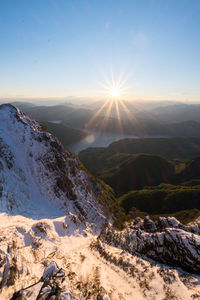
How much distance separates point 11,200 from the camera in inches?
981

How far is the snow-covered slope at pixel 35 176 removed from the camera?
2709 centimetres

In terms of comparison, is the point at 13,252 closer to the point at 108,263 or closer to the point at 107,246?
the point at 108,263

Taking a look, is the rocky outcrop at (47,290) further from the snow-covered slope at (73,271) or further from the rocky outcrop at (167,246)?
the rocky outcrop at (167,246)

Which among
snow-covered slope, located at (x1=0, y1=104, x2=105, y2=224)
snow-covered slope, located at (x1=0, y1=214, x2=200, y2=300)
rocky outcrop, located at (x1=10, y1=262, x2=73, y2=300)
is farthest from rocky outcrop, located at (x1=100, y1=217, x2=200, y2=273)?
rocky outcrop, located at (x1=10, y1=262, x2=73, y2=300)

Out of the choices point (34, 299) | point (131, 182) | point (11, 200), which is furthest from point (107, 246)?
point (131, 182)

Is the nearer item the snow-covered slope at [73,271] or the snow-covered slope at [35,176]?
the snow-covered slope at [73,271]

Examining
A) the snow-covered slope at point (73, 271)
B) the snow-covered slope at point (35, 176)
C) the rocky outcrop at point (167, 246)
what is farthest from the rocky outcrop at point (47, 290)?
the rocky outcrop at point (167, 246)

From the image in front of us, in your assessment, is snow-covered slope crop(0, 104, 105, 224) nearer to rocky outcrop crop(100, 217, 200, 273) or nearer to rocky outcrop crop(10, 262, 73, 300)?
rocky outcrop crop(100, 217, 200, 273)

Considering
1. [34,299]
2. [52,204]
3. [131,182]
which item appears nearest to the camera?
[34,299]

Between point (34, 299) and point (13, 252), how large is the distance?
5638 millimetres

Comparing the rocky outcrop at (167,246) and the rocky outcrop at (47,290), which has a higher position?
the rocky outcrop at (47,290)

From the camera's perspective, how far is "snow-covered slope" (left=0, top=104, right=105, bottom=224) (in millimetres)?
27094

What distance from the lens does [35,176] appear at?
32.7 meters

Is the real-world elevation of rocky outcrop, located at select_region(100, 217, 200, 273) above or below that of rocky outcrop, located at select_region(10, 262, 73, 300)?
Answer: below
